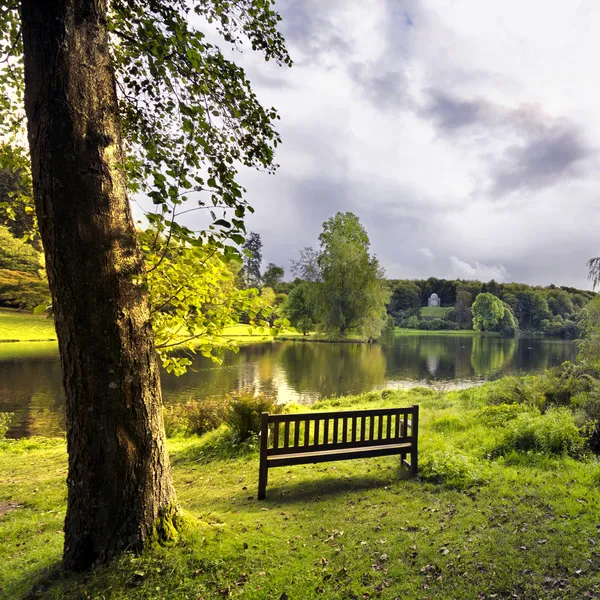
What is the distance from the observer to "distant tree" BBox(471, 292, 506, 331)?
80938mm

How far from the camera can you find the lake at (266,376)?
14.1 m

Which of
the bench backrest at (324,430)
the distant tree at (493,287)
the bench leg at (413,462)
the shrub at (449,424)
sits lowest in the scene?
the shrub at (449,424)

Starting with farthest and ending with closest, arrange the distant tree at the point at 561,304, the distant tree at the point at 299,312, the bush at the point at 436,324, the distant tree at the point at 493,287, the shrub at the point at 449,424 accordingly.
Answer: the distant tree at the point at 493,287
the distant tree at the point at 561,304
the bush at the point at 436,324
the distant tree at the point at 299,312
the shrub at the point at 449,424

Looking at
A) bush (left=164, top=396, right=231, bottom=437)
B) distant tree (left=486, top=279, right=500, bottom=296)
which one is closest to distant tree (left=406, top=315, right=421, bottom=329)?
distant tree (left=486, top=279, right=500, bottom=296)

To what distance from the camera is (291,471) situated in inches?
248

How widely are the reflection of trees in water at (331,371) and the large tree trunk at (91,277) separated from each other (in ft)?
48.2

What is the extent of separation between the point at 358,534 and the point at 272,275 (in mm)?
83768

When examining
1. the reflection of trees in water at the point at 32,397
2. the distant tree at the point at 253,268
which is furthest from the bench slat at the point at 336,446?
the distant tree at the point at 253,268

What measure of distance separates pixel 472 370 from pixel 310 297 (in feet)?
47.6

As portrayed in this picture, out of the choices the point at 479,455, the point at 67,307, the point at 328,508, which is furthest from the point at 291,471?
the point at 67,307

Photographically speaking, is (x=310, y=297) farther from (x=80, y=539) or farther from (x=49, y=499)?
(x=80, y=539)

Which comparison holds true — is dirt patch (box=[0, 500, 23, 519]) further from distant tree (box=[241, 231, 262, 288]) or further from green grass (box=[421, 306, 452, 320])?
green grass (box=[421, 306, 452, 320])

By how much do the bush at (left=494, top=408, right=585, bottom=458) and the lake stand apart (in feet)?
33.5

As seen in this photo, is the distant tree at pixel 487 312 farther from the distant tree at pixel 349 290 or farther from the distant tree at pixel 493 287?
the distant tree at pixel 349 290
